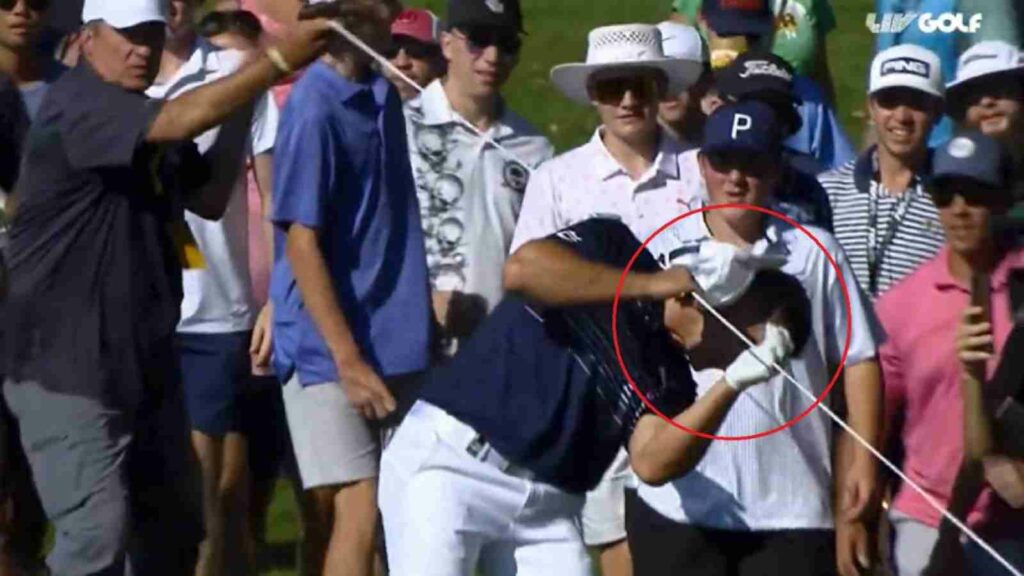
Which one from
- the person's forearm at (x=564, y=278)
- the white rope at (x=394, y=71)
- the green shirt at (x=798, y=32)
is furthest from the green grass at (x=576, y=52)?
the person's forearm at (x=564, y=278)

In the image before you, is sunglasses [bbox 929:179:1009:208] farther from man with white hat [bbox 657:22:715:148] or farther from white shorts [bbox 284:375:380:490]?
white shorts [bbox 284:375:380:490]

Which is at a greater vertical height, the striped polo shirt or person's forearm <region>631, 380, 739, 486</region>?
person's forearm <region>631, 380, 739, 486</region>

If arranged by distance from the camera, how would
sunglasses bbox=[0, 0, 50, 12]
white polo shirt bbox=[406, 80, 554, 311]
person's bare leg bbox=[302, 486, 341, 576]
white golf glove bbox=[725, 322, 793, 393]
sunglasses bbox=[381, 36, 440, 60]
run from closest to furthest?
1. white golf glove bbox=[725, 322, 793, 393]
2. person's bare leg bbox=[302, 486, 341, 576]
3. white polo shirt bbox=[406, 80, 554, 311]
4. sunglasses bbox=[0, 0, 50, 12]
5. sunglasses bbox=[381, 36, 440, 60]

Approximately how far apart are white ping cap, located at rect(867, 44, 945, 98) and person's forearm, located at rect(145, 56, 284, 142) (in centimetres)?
209

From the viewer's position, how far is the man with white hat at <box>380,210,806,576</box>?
721 cm

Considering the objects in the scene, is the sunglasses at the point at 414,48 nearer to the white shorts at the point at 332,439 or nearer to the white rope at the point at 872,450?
the white shorts at the point at 332,439

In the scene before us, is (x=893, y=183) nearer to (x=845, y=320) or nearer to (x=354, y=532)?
(x=845, y=320)

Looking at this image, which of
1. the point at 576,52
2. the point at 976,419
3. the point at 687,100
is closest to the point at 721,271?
the point at 976,419

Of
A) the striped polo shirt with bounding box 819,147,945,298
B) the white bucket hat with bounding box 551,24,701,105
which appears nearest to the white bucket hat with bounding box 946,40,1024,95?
the striped polo shirt with bounding box 819,147,945,298

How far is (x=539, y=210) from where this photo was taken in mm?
8883

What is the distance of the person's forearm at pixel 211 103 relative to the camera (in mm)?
7871

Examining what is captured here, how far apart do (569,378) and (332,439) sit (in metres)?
1.76

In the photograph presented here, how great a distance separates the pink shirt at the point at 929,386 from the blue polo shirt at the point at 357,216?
4.97 feet

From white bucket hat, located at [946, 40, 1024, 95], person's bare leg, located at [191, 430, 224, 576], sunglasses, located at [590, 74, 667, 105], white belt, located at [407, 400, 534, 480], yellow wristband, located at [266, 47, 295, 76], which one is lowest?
person's bare leg, located at [191, 430, 224, 576]
